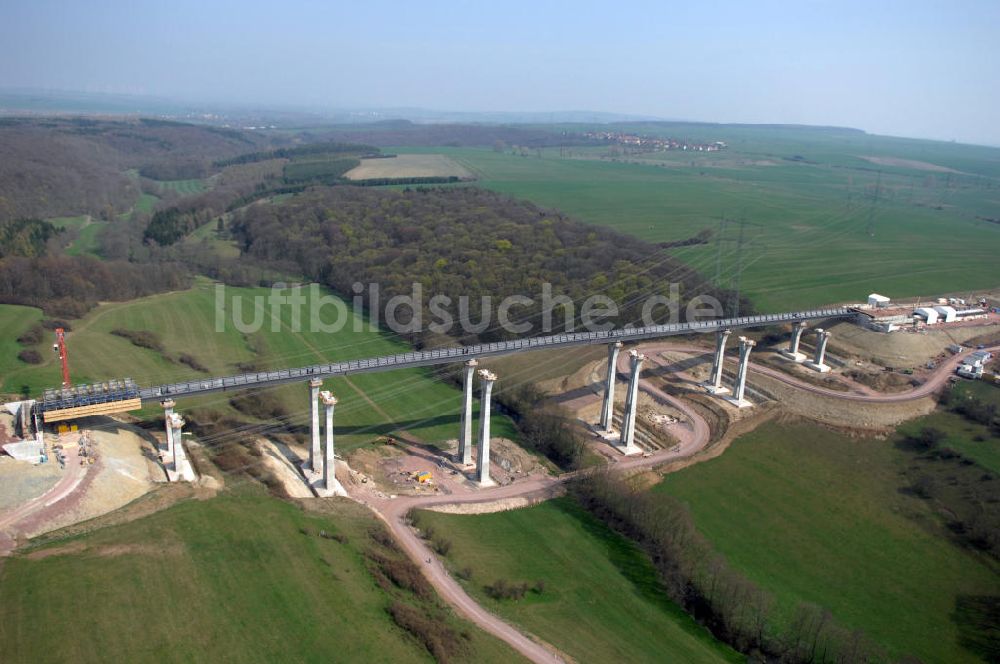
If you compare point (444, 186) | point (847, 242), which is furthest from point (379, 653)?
point (444, 186)

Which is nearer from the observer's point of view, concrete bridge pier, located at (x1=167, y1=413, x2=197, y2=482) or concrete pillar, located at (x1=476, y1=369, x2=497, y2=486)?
concrete bridge pier, located at (x1=167, y1=413, x2=197, y2=482)

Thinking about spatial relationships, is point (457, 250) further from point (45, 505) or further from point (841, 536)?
point (45, 505)

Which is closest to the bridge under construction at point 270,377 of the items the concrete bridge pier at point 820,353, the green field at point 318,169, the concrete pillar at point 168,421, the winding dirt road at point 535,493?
the concrete pillar at point 168,421

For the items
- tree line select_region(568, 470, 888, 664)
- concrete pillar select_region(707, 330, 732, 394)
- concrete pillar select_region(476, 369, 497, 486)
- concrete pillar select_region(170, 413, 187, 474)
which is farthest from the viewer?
concrete pillar select_region(707, 330, 732, 394)

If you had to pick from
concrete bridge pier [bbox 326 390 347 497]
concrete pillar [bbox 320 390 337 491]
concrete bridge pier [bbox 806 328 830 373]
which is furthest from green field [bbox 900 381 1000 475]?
concrete pillar [bbox 320 390 337 491]

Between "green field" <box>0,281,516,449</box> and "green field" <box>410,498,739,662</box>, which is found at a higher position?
"green field" <box>0,281,516,449</box>

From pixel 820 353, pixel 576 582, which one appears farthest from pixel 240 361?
pixel 820 353

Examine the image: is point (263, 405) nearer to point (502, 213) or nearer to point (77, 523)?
point (77, 523)

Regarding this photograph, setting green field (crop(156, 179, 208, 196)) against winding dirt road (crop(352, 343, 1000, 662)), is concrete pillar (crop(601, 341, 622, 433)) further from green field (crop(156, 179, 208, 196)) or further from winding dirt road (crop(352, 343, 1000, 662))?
green field (crop(156, 179, 208, 196))
